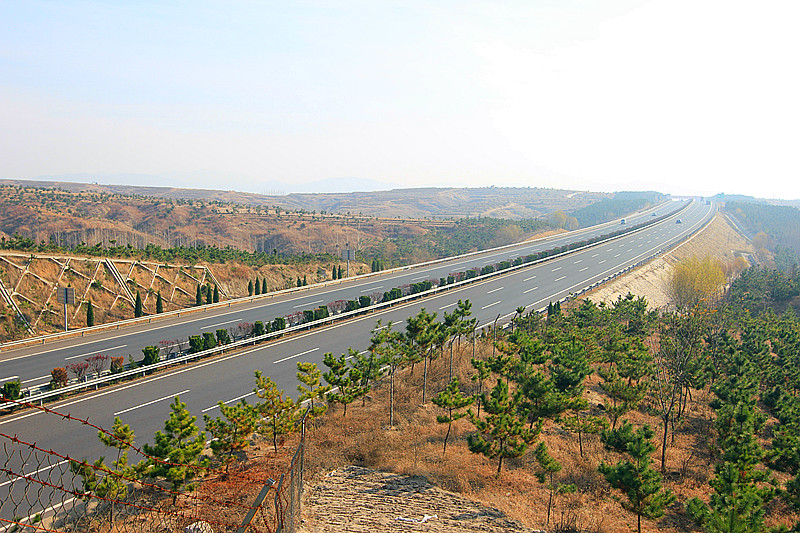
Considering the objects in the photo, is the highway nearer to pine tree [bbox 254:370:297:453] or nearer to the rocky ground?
pine tree [bbox 254:370:297:453]

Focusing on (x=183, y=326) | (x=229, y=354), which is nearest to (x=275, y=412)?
(x=229, y=354)

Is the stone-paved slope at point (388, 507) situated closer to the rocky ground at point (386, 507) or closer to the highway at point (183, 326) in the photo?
the rocky ground at point (386, 507)

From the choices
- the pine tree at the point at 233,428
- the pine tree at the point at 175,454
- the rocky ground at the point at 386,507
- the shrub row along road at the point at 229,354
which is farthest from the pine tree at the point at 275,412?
the shrub row along road at the point at 229,354

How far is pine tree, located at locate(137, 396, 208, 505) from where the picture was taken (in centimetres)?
977

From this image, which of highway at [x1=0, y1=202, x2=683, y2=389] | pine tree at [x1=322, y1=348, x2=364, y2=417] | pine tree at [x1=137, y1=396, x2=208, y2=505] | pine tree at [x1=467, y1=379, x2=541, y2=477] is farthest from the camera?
highway at [x1=0, y1=202, x2=683, y2=389]

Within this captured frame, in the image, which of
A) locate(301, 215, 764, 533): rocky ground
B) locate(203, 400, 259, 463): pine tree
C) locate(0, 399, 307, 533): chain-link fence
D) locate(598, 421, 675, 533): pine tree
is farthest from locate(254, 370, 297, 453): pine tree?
locate(598, 421, 675, 533): pine tree

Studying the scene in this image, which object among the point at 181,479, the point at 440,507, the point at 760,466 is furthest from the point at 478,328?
the point at 181,479

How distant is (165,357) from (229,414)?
11.8 m

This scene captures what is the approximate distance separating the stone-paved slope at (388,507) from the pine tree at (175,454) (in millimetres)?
2519

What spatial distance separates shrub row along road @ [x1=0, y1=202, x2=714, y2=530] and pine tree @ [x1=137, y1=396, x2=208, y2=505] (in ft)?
15.5

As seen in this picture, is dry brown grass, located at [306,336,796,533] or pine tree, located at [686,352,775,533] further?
dry brown grass, located at [306,336,796,533]

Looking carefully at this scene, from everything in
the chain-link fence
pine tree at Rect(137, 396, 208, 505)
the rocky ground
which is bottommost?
the rocky ground

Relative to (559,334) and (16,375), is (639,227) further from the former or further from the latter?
(16,375)

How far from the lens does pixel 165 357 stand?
2205 cm
